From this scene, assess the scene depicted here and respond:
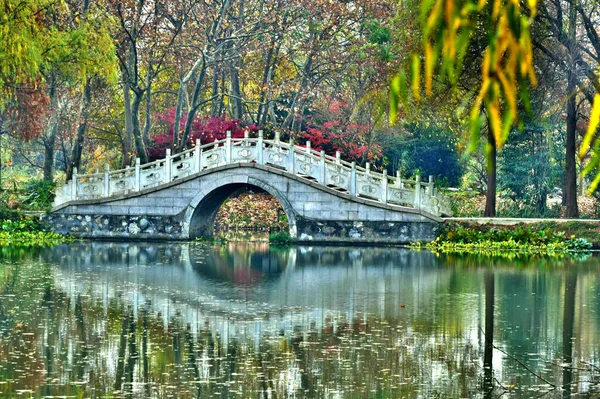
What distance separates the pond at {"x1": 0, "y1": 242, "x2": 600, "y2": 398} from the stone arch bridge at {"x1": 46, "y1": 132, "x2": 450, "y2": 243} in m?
6.61

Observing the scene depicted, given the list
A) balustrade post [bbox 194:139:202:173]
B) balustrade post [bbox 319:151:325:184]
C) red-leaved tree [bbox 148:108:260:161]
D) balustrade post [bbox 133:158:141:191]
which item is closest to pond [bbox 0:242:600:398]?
balustrade post [bbox 319:151:325:184]

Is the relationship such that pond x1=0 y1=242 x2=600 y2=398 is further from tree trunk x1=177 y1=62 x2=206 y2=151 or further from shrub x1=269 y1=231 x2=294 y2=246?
tree trunk x1=177 y1=62 x2=206 y2=151

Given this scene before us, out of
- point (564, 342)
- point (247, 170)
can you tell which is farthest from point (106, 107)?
point (564, 342)

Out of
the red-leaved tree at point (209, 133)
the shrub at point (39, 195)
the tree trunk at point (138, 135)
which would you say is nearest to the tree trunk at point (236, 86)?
the red-leaved tree at point (209, 133)

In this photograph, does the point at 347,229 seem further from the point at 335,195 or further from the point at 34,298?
the point at 34,298

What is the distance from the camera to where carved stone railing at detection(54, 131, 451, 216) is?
3045 centimetres

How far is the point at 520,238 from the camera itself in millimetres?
28828

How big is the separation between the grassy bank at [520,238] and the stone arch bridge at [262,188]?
32.8 inches

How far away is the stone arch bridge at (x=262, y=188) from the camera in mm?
30406

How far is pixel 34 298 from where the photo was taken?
1655 cm

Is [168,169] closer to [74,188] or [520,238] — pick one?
[74,188]

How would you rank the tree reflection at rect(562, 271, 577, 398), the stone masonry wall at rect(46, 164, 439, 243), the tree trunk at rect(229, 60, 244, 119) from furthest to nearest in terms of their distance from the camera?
the tree trunk at rect(229, 60, 244, 119)
the stone masonry wall at rect(46, 164, 439, 243)
the tree reflection at rect(562, 271, 577, 398)

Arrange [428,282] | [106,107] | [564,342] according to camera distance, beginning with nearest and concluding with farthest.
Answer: [564,342] → [428,282] → [106,107]

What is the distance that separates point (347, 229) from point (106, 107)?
15.2 meters
